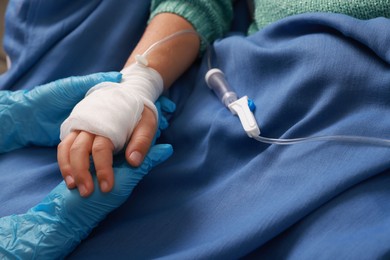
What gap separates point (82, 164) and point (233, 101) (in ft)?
0.98

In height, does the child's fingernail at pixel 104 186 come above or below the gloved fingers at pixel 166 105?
above

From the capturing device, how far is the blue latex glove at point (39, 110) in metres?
0.69

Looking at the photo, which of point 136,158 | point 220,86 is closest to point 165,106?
point 220,86

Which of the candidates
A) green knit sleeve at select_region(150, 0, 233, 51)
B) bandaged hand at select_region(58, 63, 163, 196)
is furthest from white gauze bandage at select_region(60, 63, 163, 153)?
green knit sleeve at select_region(150, 0, 233, 51)

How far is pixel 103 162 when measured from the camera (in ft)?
1.81

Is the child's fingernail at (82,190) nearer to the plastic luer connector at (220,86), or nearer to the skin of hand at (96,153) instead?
the skin of hand at (96,153)

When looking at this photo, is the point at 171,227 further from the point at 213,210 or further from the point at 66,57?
the point at 66,57

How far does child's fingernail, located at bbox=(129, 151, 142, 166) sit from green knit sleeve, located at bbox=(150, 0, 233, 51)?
16.0 inches

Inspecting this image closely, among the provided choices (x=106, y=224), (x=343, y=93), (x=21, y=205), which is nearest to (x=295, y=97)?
(x=343, y=93)

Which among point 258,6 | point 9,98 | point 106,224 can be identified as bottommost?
point 106,224

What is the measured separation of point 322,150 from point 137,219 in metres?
0.30

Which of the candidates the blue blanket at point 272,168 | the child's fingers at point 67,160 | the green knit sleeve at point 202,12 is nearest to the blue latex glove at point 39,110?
the blue blanket at point 272,168

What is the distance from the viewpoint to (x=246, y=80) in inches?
29.0

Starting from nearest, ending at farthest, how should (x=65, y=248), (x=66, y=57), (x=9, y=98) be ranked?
(x=65, y=248) → (x=9, y=98) → (x=66, y=57)
